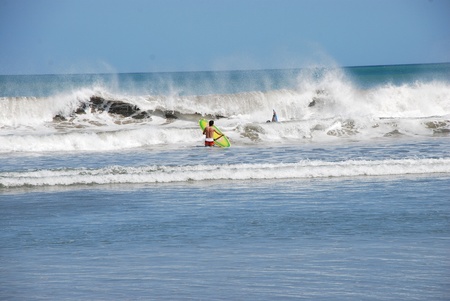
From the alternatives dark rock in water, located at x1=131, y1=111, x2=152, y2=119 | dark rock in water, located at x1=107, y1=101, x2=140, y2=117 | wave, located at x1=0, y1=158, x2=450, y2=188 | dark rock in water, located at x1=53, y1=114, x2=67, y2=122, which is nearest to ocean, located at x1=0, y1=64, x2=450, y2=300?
wave, located at x1=0, y1=158, x2=450, y2=188

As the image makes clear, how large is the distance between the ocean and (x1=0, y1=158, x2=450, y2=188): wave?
0.04m

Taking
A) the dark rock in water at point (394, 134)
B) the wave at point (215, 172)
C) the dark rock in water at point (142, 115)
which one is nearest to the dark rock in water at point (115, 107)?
the dark rock in water at point (142, 115)

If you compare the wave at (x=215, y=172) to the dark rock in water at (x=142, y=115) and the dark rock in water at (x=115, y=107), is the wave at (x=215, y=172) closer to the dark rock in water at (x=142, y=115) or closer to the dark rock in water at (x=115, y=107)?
the dark rock in water at (x=142, y=115)

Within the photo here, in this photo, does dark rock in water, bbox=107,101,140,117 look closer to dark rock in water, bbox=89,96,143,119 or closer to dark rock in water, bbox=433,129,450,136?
dark rock in water, bbox=89,96,143,119

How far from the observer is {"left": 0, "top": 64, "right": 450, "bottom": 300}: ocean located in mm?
7309

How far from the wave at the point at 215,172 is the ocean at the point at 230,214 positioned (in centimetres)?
4

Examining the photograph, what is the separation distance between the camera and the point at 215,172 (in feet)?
51.2

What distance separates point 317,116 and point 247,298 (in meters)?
27.1

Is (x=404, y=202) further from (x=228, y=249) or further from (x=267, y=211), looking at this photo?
(x=228, y=249)

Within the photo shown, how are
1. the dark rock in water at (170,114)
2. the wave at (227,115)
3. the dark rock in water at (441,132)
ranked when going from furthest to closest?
the dark rock in water at (170,114)
the dark rock in water at (441,132)
the wave at (227,115)

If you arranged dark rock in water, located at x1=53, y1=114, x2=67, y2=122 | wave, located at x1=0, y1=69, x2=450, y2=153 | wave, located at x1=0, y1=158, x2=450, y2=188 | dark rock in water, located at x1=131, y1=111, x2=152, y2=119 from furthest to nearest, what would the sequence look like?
dark rock in water, located at x1=131, y1=111, x2=152, y2=119 < dark rock in water, located at x1=53, y1=114, x2=67, y2=122 < wave, located at x1=0, y1=69, x2=450, y2=153 < wave, located at x1=0, y1=158, x2=450, y2=188

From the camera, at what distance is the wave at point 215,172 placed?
15.1 m

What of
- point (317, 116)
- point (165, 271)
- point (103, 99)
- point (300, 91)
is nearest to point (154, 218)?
point (165, 271)

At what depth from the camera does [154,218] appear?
10867 millimetres
